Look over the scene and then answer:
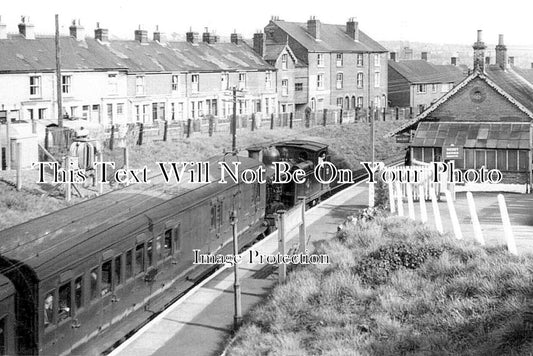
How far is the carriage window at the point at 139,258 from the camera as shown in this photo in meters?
15.0

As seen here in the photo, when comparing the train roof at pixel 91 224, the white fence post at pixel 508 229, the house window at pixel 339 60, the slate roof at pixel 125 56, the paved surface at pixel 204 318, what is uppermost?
the house window at pixel 339 60

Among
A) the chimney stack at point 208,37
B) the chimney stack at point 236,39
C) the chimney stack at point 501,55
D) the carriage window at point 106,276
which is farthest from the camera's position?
the chimney stack at point 236,39

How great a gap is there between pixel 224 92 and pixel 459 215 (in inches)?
1277

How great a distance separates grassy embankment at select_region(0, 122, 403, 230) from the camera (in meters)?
25.8

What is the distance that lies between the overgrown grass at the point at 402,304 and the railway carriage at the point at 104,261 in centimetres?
235

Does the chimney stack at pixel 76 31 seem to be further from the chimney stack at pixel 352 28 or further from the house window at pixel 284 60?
the chimney stack at pixel 352 28

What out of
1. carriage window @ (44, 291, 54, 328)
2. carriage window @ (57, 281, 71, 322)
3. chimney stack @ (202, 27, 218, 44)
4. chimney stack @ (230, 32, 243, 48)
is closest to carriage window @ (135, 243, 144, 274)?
carriage window @ (57, 281, 71, 322)

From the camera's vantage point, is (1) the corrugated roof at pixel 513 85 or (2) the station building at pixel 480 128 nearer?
(2) the station building at pixel 480 128

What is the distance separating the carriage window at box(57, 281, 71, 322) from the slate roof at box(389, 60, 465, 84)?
63874mm

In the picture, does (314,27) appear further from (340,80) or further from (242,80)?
(242,80)

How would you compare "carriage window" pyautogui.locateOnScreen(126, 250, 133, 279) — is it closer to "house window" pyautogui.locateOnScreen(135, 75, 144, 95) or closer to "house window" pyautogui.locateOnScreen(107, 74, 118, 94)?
"house window" pyautogui.locateOnScreen(107, 74, 118, 94)

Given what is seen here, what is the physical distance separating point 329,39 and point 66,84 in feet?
101

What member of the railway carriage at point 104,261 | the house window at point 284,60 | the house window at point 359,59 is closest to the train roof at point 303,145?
the railway carriage at point 104,261

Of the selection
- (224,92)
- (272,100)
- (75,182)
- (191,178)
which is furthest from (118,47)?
(191,178)
